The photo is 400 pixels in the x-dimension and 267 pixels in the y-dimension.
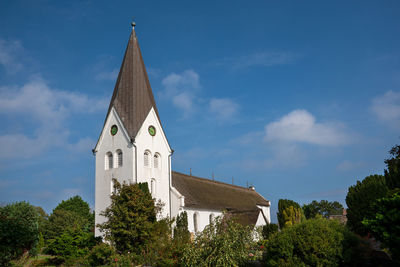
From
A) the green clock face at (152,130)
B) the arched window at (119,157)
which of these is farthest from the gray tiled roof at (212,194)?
the arched window at (119,157)

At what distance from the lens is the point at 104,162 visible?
3131cm

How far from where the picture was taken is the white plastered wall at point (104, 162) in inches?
1175

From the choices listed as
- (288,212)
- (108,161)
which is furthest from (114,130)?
(288,212)

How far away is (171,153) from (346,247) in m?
22.1

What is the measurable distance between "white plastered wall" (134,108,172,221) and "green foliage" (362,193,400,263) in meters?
20.9

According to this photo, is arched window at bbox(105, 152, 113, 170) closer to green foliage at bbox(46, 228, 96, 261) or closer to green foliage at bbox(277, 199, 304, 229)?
green foliage at bbox(46, 228, 96, 261)

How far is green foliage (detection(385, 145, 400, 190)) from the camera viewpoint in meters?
17.5

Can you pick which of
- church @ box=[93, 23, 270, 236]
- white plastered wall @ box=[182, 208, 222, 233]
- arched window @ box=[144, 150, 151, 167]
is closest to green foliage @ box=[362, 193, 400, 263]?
church @ box=[93, 23, 270, 236]

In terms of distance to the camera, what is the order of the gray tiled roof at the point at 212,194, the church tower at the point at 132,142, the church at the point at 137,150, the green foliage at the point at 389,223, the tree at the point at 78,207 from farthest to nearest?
the tree at the point at 78,207
the gray tiled roof at the point at 212,194
the church at the point at 137,150
the church tower at the point at 132,142
the green foliage at the point at 389,223

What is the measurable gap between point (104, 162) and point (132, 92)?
654 centimetres

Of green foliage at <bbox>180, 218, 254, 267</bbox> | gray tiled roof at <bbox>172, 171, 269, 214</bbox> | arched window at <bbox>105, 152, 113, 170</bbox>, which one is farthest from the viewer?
gray tiled roof at <bbox>172, 171, 269, 214</bbox>

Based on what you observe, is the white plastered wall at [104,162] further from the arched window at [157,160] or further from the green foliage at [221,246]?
the green foliage at [221,246]

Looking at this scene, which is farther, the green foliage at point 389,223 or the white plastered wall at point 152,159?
the white plastered wall at point 152,159

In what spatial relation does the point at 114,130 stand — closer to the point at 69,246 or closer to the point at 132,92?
the point at 132,92
